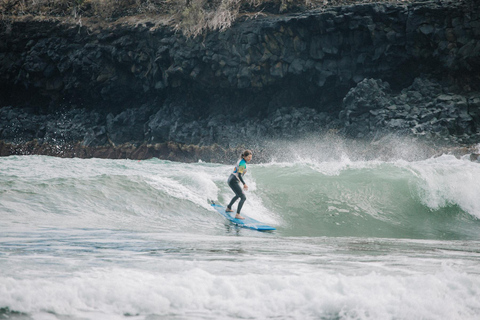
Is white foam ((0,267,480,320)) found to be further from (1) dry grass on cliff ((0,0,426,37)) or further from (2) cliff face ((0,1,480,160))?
(1) dry grass on cliff ((0,0,426,37))

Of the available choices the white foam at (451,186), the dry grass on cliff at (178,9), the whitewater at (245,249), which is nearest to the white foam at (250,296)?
the whitewater at (245,249)

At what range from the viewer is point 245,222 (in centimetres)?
871

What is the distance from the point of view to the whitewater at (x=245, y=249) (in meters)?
2.90

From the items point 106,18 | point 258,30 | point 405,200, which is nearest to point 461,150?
point 405,200

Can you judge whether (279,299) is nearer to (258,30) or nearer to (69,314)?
(69,314)

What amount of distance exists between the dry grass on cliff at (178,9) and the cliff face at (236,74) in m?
0.85

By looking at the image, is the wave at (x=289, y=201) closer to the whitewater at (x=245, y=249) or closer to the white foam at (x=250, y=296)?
the whitewater at (x=245, y=249)

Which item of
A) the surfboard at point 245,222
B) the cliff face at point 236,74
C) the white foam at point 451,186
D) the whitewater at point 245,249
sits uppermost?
the cliff face at point 236,74

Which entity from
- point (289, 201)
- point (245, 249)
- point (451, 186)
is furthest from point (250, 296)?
point (451, 186)

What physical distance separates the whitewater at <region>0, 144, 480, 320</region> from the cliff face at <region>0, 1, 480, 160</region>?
11.5 metres

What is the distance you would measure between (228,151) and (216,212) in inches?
612

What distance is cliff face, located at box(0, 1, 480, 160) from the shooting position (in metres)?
22.4

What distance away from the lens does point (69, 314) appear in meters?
2.69

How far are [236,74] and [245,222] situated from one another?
723 inches
